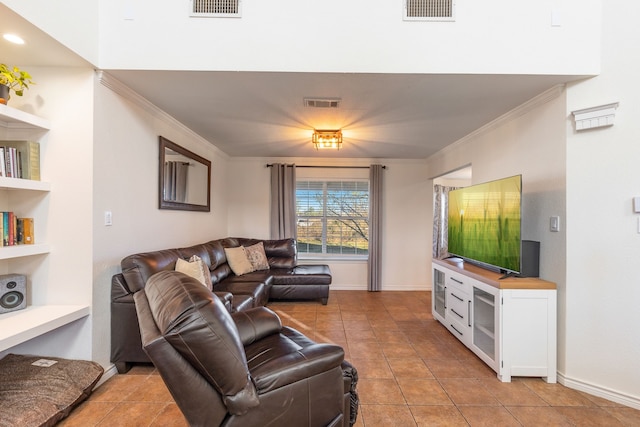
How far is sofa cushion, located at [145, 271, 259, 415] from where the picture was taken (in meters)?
1.11

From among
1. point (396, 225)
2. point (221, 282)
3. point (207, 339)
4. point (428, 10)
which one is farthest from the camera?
point (396, 225)

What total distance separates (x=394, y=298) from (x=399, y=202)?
1670 millimetres

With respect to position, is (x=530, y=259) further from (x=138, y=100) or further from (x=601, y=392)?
(x=138, y=100)

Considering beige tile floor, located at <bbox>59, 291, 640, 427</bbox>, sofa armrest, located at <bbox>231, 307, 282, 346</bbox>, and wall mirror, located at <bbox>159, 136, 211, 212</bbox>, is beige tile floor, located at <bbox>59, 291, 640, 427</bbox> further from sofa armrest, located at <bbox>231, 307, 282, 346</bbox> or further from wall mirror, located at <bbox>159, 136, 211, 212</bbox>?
wall mirror, located at <bbox>159, 136, 211, 212</bbox>

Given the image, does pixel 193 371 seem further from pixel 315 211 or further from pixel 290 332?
pixel 315 211

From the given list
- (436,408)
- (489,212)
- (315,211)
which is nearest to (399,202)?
(315,211)

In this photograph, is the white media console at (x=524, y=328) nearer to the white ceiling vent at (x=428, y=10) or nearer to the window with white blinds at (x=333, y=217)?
the white ceiling vent at (x=428, y=10)

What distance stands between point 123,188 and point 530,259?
3473mm

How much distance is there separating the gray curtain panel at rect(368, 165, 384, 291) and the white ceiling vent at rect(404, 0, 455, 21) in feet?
9.95

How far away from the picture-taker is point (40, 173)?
2166 millimetres

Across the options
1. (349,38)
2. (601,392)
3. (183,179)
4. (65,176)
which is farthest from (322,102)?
(601,392)

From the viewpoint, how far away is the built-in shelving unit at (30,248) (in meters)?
1.84

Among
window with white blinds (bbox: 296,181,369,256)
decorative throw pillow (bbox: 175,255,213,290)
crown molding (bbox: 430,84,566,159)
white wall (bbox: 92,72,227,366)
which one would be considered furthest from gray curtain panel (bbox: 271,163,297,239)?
crown molding (bbox: 430,84,566,159)

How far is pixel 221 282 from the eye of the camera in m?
3.71
